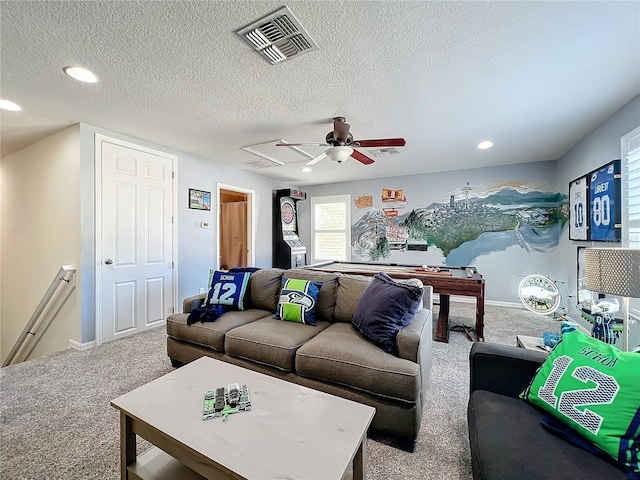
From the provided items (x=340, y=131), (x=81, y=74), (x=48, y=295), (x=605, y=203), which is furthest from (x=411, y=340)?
(x=48, y=295)

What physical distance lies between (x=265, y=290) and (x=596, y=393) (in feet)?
7.64

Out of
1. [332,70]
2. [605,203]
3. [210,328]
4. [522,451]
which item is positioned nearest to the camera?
[522,451]

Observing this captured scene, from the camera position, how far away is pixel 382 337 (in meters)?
1.78

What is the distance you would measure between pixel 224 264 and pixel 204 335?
12.5ft

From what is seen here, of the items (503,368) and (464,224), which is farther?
(464,224)

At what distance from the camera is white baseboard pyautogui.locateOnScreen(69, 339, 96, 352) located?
292 centimetres

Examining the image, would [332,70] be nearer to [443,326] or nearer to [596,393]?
[596,393]

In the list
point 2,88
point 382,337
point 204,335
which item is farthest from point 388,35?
point 2,88

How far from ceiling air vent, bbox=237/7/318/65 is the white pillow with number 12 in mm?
1924

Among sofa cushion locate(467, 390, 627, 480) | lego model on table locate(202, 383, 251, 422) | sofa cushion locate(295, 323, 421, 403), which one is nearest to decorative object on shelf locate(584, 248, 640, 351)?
sofa cushion locate(467, 390, 627, 480)

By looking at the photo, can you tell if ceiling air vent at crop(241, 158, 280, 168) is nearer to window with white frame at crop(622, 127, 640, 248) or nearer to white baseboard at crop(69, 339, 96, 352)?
white baseboard at crop(69, 339, 96, 352)

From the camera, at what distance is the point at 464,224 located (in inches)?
194

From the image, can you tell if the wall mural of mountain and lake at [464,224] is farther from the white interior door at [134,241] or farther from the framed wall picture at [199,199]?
the white interior door at [134,241]

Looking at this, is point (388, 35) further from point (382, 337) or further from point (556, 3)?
point (382, 337)
